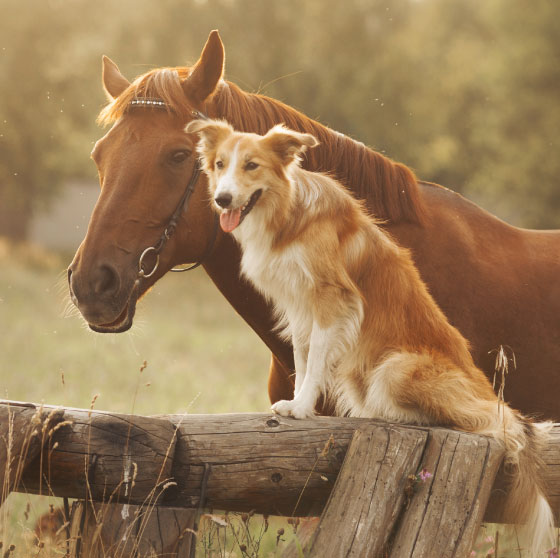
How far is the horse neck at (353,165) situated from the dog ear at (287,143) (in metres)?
0.71

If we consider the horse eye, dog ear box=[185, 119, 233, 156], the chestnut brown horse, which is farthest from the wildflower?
the horse eye

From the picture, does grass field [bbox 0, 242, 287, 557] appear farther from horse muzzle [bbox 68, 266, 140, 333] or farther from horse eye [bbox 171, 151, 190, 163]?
horse eye [bbox 171, 151, 190, 163]

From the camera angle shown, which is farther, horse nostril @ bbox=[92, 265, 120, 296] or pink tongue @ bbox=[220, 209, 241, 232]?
horse nostril @ bbox=[92, 265, 120, 296]

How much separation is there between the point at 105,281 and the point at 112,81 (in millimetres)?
1485

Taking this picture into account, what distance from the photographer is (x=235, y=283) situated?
4746mm

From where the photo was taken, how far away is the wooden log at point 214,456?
3.57m

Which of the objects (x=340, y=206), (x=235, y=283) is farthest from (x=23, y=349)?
(x=340, y=206)

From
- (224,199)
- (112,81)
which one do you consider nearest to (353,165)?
(224,199)

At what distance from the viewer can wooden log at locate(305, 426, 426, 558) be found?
3.49 m

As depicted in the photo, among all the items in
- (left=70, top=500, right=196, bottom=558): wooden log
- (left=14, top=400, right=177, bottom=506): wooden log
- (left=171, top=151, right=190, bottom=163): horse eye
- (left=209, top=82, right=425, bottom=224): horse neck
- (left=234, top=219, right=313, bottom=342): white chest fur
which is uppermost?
(left=209, top=82, right=425, bottom=224): horse neck

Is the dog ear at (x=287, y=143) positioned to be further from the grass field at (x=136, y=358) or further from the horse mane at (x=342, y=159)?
the grass field at (x=136, y=358)

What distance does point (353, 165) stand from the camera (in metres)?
4.72

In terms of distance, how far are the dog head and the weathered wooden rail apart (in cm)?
97

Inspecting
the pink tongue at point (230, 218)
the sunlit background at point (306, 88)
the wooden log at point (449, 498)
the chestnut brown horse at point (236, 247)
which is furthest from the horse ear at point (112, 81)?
the sunlit background at point (306, 88)
